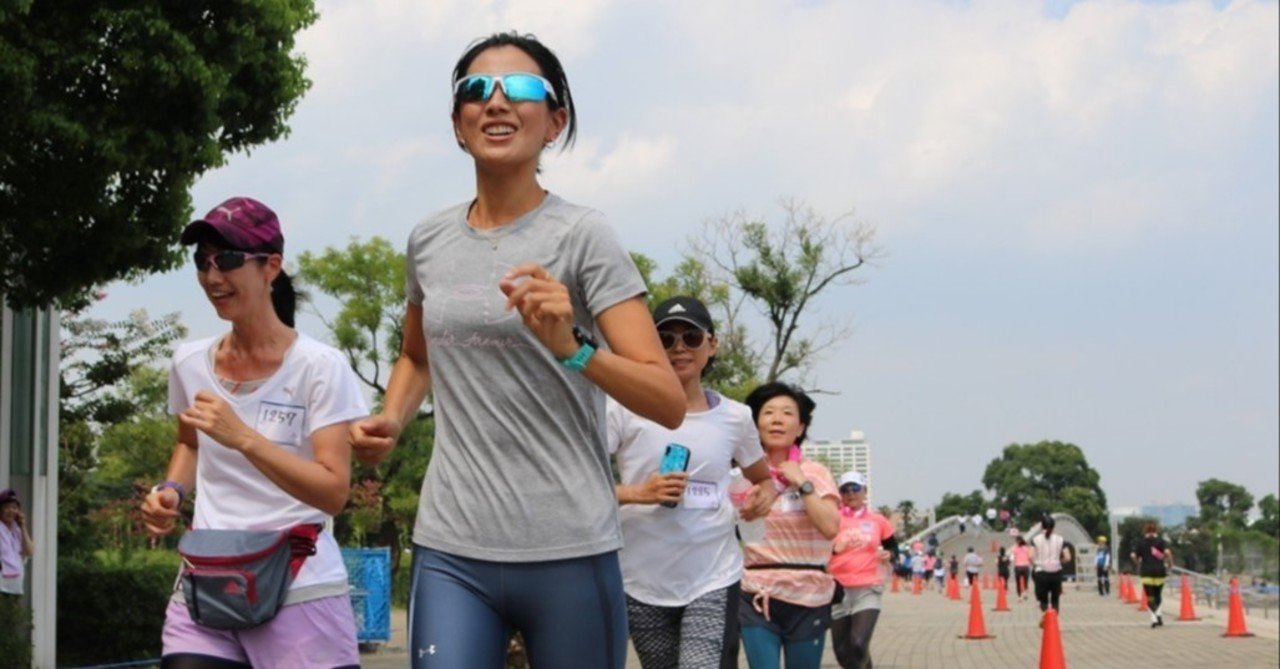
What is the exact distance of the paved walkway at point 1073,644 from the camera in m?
21.2

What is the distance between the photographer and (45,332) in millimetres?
19828

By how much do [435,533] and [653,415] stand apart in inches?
21.2

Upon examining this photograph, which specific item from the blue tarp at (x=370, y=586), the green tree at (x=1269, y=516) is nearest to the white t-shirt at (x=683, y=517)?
the blue tarp at (x=370, y=586)

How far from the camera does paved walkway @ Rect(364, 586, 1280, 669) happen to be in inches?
834

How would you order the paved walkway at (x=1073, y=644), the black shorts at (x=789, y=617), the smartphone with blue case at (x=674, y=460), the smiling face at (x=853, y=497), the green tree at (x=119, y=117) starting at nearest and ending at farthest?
1. the smartphone with blue case at (x=674, y=460)
2. the black shorts at (x=789, y=617)
3. the green tree at (x=119, y=117)
4. the smiling face at (x=853, y=497)
5. the paved walkway at (x=1073, y=644)

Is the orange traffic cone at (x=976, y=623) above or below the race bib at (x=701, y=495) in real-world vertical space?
below

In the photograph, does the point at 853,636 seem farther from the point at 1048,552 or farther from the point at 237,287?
the point at 1048,552

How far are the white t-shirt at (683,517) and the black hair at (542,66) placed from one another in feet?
9.32

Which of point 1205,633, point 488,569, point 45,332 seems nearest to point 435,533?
point 488,569

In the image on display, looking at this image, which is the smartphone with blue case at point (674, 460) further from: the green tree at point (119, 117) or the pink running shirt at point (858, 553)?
the green tree at point (119, 117)

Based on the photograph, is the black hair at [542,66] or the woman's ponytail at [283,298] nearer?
the black hair at [542,66]

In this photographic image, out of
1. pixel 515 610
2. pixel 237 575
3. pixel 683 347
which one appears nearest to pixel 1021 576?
pixel 683 347

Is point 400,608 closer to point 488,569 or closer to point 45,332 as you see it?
point 45,332

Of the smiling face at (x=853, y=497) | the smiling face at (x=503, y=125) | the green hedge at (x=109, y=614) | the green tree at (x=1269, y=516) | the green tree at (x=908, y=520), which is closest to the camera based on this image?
the smiling face at (x=503, y=125)
